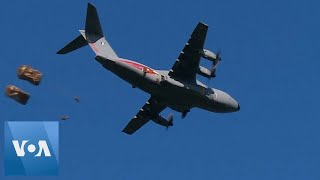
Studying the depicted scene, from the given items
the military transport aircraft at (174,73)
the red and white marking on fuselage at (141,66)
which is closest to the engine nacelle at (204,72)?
the military transport aircraft at (174,73)

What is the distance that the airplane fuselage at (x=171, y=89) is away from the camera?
43.5 meters

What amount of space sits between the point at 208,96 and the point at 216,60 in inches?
109

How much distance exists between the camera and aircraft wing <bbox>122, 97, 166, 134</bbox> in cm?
5178

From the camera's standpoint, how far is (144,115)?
2069 inches

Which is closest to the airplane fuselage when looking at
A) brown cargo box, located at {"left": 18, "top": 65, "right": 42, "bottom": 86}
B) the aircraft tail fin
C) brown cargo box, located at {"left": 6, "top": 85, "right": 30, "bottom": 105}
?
the aircraft tail fin

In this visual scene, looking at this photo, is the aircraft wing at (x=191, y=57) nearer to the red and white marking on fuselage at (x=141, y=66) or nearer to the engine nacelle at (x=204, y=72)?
the engine nacelle at (x=204, y=72)

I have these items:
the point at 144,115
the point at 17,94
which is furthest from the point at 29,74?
the point at 144,115

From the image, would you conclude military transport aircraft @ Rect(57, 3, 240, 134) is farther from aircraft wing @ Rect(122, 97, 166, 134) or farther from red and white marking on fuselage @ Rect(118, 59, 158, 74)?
aircraft wing @ Rect(122, 97, 166, 134)

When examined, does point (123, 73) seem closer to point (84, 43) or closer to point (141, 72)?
point (141, 72)

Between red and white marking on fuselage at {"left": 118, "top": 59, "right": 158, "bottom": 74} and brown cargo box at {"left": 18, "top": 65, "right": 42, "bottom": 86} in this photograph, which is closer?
brown cargo box at {"left": 18, "top": 65, "right": 42, "bottom": 86}

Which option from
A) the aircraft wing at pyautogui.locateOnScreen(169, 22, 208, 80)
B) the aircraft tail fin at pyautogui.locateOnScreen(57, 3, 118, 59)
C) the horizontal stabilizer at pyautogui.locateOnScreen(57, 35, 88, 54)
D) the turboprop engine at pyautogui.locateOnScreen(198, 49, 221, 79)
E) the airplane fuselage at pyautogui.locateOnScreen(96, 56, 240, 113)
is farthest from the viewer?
the turboprop engine at pyautogui.locateOnScreen(198, 49, 221, 79)

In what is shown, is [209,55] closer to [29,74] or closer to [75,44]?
[75,44]

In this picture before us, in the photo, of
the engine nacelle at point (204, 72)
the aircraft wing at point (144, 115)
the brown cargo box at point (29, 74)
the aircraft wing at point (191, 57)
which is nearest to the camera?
the brown cargo box at point (29, 74)

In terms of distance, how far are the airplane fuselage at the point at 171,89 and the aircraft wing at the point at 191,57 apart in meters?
0.52
